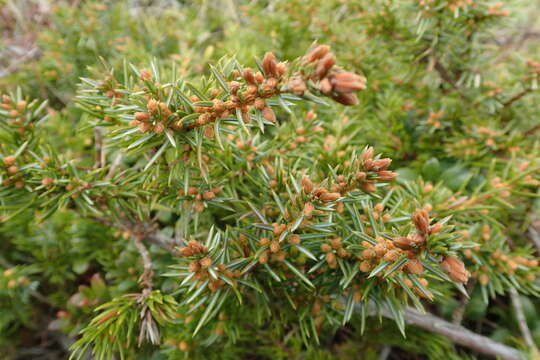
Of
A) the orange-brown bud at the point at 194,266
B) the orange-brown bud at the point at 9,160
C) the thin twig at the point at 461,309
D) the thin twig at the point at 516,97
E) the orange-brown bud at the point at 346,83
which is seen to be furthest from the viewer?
the thin twig at the point at 516,97

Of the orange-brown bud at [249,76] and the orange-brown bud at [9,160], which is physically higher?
the orange-brown bud at [249,76]

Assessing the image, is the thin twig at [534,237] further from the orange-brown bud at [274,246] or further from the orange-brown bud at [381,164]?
the orange-brown bud at [274,246]

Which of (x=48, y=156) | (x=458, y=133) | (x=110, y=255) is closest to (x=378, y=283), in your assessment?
(x=458, y=133)

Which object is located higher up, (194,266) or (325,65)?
(325,65)

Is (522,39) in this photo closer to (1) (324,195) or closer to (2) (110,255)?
(1) (324,195)

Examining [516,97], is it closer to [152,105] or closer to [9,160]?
[152,105]

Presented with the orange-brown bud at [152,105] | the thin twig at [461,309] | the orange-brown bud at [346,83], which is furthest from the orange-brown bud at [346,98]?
the thin twig at [461,309]

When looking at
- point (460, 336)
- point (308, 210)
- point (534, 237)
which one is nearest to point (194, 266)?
point (308, 210)

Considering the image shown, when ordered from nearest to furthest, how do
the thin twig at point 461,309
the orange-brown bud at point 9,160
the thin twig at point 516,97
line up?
the orange-brown bud at point 9,160, the thin twig at point 461,309, the thin twig at point 516,97

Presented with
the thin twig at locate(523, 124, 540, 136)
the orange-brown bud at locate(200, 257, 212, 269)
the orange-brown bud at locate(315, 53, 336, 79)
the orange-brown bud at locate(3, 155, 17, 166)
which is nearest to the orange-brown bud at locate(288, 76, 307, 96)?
the orange-brown bud at locate(315, 53, 336, 79)
